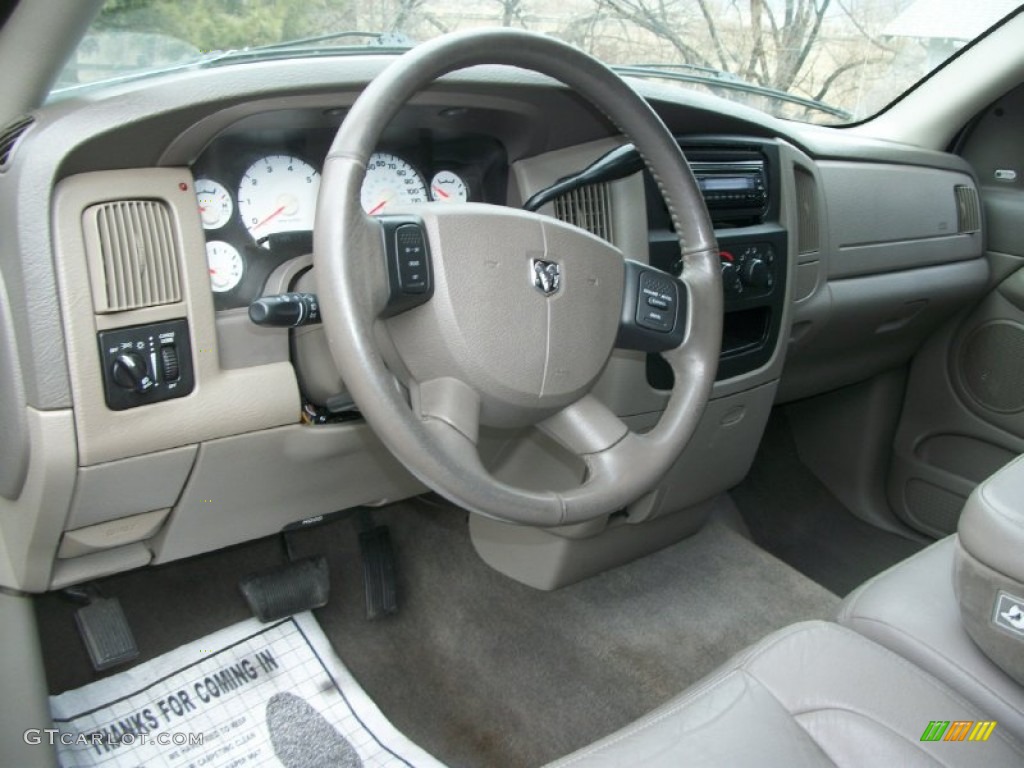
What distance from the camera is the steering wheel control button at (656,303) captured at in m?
1.25

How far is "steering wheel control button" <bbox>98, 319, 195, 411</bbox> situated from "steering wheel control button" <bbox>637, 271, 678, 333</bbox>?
62cm

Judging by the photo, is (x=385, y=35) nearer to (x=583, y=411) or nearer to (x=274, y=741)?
(x=583, y=411)

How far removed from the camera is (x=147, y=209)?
1.20 m

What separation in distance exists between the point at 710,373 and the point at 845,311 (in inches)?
37.6

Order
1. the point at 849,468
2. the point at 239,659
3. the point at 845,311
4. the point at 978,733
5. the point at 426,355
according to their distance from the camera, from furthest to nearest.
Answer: the point at 849,468 → the point at 845,311 → the point at 239,659 → the point at 426,355 → the point at 978,733

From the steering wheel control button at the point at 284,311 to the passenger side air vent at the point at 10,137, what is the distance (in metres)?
0.37

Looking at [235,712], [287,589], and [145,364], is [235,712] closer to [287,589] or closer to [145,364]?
[287,589]

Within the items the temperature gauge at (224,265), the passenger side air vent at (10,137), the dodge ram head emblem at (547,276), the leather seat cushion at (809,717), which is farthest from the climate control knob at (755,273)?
the passenger side air vent at (10,137)

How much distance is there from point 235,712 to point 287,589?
248 millimetres

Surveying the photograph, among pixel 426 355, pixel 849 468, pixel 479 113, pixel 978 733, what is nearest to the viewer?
Result: pixel 978 733

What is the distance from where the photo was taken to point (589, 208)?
1.50m

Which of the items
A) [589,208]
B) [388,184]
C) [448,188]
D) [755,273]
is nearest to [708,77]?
[755,273]

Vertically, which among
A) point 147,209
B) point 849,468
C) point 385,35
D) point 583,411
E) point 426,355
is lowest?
point 849,468

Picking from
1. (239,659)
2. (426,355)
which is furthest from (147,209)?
(239,659)
